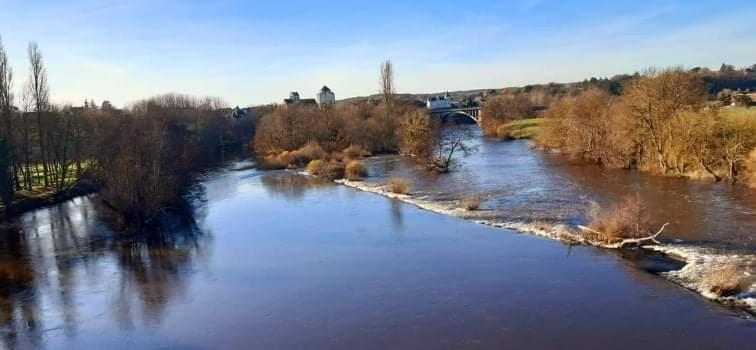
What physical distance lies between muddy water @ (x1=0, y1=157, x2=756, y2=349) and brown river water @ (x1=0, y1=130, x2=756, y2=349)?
0.21 feet

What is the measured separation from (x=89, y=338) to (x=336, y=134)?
51858 millimetres

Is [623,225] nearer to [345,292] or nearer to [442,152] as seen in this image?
[345,292]

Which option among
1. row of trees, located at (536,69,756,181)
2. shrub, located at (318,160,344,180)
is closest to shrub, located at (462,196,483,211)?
row of trees, located at (536,69,756,181)

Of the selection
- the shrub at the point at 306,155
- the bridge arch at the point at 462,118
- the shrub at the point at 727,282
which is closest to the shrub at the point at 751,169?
the shrub at the point at 727,282

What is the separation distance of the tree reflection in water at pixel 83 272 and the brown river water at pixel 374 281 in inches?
3.3

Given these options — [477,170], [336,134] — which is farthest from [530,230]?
[336,134]

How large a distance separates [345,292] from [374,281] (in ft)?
3.99

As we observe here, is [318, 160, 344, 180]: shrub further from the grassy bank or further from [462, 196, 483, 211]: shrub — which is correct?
the grassy bank

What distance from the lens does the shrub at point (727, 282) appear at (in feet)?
47.9

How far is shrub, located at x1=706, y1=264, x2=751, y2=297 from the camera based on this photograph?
1459 cm

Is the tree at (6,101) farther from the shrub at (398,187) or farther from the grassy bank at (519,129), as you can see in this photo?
the grassy bank at (519,129)

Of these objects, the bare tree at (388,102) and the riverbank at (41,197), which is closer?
the riverbank at (41,197)

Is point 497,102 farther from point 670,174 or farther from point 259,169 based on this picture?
point 670,174

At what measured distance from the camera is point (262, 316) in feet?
49.5
